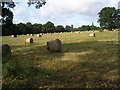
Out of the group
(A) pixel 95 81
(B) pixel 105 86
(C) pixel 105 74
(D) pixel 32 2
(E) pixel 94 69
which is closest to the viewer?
(B) pixel 105 86

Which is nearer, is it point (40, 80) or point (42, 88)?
point (42, 88)

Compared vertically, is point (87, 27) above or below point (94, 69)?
above

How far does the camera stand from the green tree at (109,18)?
6435cm

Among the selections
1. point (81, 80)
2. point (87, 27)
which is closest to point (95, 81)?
point (81, 80)

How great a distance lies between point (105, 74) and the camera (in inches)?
240

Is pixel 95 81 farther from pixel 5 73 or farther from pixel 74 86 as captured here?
pixel 5 73

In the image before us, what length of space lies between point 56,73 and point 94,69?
1.77m

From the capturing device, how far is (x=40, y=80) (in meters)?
5.64

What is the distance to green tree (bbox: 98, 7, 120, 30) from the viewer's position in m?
64.3

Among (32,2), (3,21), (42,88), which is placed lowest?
(42,88)

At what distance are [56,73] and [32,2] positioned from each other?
343 inches

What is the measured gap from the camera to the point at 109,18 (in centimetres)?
6469

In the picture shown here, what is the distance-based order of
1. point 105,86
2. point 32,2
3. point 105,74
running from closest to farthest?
point 105,86 → point 105,74 → point 32,2

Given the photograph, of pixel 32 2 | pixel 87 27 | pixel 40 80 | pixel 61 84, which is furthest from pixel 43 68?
pixel 87 27
